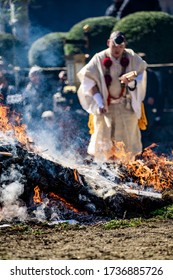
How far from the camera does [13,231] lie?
957 cm

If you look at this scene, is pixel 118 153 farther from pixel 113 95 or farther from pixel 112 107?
pixel 113 95

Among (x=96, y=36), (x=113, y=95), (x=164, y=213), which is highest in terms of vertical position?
(x=96, y=36)

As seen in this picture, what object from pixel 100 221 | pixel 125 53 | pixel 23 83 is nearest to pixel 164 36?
pixel 23 83

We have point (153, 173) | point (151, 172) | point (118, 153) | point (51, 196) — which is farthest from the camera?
point (118, 153)

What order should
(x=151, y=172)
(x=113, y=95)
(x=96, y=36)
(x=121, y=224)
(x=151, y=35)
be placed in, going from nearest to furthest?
(x=121, y=224) → (x=151, y=172) → (x=113, y=95) → (x=151, y=35) → (x=96, y=36)

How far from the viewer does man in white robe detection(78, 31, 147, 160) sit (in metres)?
13.6

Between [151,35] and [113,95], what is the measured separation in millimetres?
6430

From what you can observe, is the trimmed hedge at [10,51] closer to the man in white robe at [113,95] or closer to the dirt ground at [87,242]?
the man in white robe at [113,95]

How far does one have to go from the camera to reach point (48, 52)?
21.3 metres

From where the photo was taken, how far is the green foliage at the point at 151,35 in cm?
1973

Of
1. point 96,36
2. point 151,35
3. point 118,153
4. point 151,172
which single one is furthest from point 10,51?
point 151,172

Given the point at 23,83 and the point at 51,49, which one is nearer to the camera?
the point at 23,83
